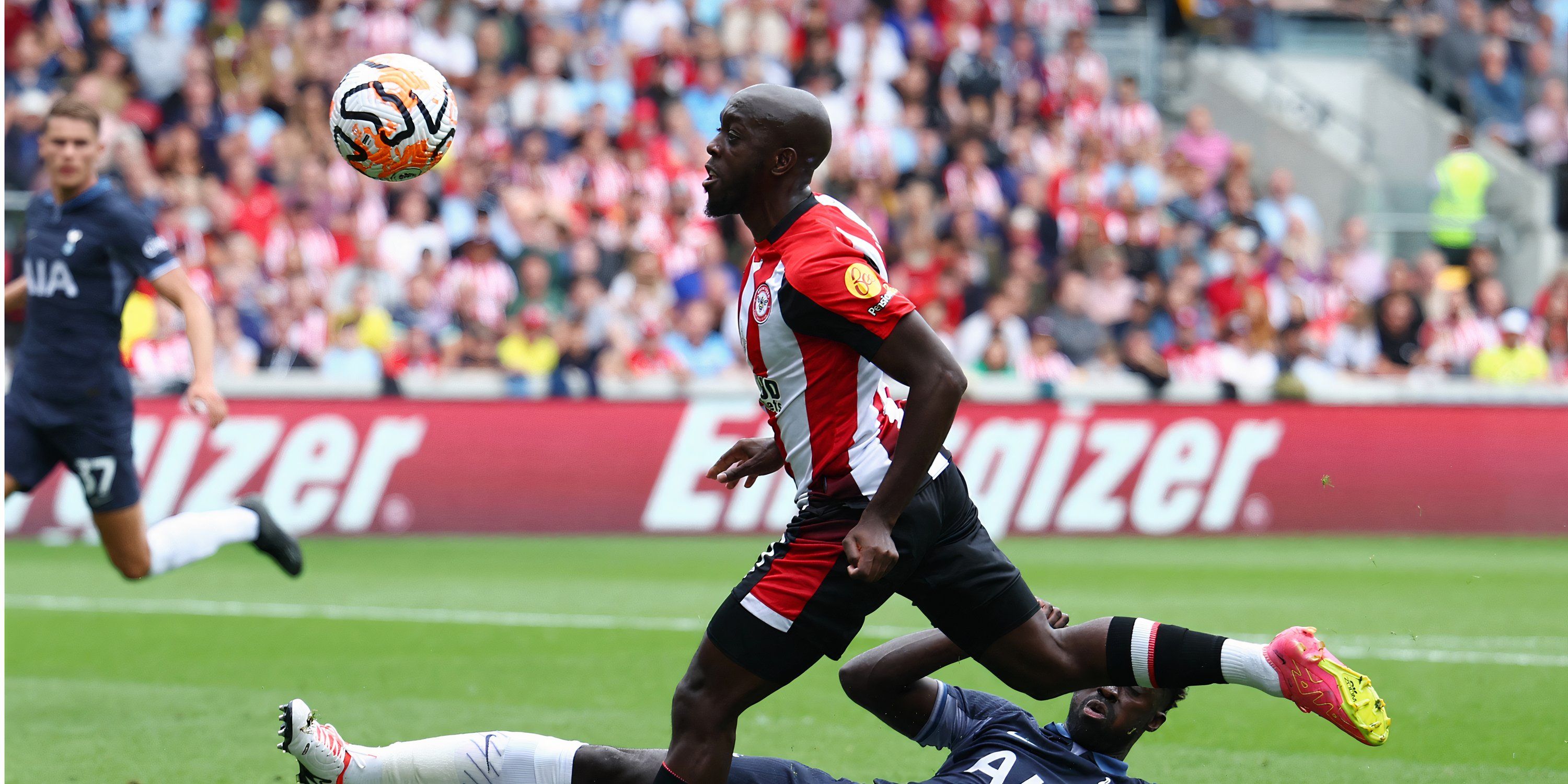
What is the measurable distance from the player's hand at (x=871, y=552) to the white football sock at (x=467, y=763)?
1.03 meters

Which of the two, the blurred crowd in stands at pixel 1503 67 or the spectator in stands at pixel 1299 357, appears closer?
the spectator in stands at pixel 1299 357

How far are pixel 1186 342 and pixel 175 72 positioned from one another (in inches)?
410

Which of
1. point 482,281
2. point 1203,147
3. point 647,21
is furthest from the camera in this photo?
point 1203,147

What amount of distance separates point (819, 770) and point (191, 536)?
4.35m

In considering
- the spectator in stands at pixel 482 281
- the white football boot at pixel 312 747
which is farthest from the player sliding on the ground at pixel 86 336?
the spectator in stands at pixel 482 281

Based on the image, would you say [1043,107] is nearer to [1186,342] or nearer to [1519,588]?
[1186,342]

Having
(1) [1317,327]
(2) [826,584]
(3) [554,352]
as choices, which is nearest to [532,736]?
(2) [826,584]

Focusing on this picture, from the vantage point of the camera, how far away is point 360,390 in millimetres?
13555

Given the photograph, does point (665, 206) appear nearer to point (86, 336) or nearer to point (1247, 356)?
point (1247, 356)

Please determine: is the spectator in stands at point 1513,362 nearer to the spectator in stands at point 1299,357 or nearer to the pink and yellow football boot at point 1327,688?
the spectator in stands at point 1299,357

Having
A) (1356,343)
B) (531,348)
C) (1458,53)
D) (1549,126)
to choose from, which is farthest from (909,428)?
(1458,53)

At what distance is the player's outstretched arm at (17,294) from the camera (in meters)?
7.44

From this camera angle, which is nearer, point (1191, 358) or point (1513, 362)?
point (1191, 358)

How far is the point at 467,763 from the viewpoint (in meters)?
4.59
